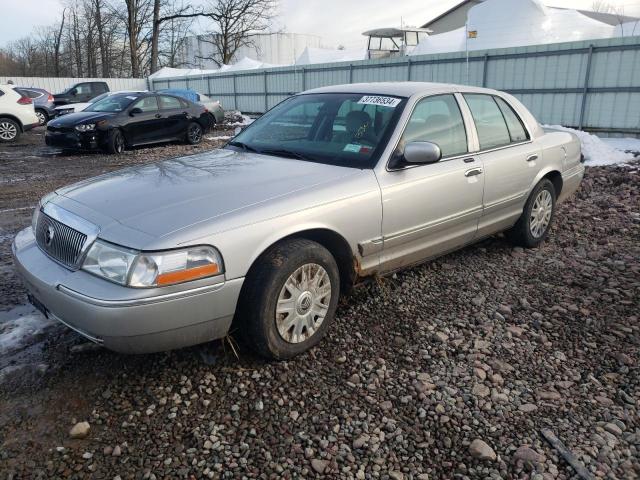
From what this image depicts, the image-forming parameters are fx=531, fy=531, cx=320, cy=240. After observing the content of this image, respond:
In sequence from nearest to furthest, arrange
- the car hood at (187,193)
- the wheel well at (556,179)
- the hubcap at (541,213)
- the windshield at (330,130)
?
the car hood at (187,193), the windshield at (330,130), the hubcap at (541,213), the wheel well at (556,179)

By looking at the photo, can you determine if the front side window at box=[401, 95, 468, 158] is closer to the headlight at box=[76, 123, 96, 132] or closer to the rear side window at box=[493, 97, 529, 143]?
the rear side window at box=[493, 97, 529, 143]

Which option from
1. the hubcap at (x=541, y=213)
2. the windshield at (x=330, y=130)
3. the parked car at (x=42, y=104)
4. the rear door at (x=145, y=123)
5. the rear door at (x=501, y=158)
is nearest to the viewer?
the windshield at (x=330, y=130)

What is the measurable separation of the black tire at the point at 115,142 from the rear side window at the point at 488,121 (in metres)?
9.76

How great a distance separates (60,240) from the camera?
292 cm

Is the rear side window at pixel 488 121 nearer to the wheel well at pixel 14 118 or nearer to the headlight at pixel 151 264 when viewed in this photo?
the headlight at pixel 151 264

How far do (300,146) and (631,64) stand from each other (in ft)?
33.6

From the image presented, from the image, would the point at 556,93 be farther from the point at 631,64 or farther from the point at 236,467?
the point at 236,467

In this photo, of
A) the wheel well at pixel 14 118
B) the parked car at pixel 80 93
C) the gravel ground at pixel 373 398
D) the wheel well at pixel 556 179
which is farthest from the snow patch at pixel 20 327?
the parked car at pixel 80 93

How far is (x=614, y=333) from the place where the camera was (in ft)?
Answer: 11.5

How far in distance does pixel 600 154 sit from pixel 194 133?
382 inches

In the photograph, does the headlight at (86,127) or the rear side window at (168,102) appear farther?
the rear side window at (168,102)

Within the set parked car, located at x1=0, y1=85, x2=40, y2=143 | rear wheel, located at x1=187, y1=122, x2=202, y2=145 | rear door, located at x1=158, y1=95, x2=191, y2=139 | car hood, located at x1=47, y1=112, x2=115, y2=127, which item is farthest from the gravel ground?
parked car, located at x1=0, y1=85, x2=40, y2=143

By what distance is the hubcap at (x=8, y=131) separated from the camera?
1476 cm

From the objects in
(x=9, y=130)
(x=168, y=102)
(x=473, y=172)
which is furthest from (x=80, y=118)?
(x=473, y=172)
